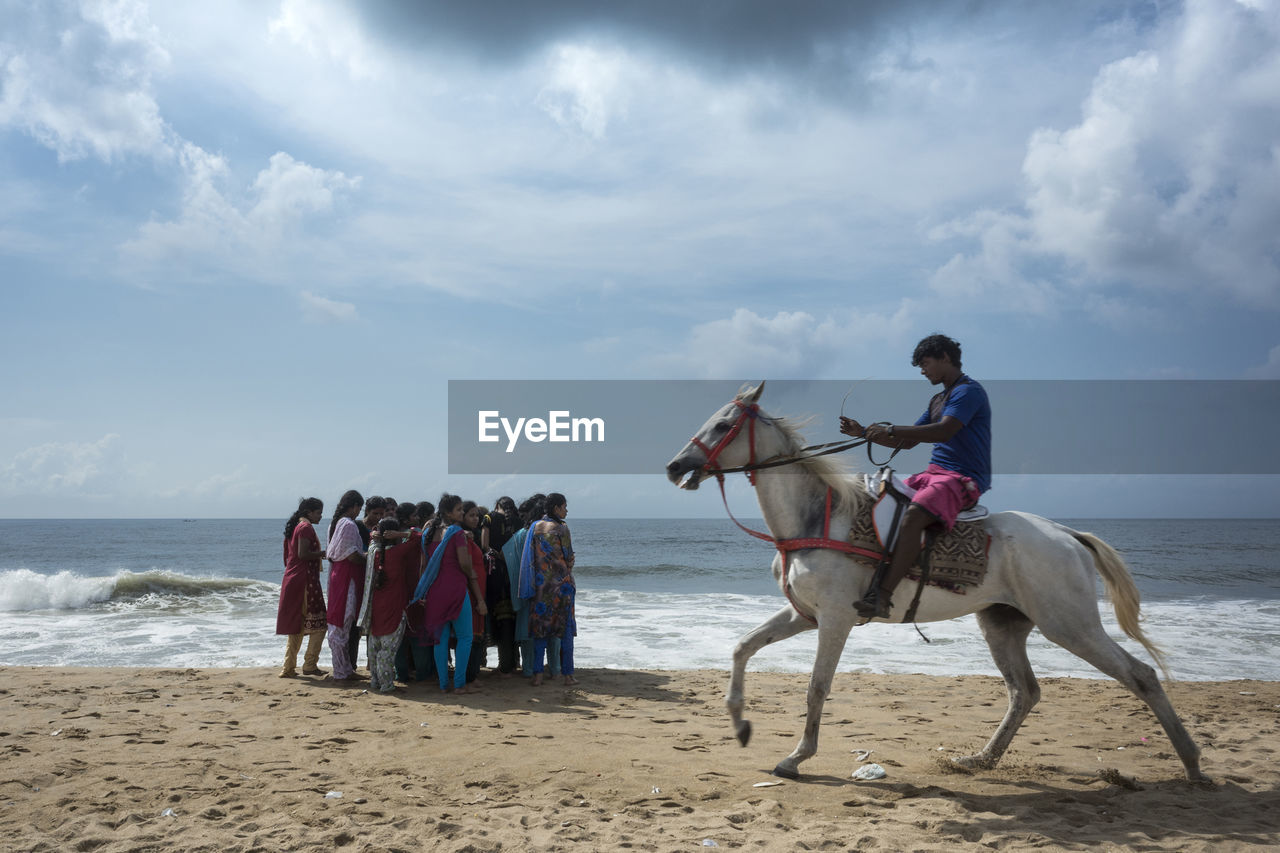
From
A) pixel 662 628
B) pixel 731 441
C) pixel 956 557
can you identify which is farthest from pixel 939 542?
pixel 662 628

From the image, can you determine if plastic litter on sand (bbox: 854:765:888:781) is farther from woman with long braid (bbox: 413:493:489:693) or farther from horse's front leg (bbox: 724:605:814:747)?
woman with long braid (bbox: 413:493:489:693)

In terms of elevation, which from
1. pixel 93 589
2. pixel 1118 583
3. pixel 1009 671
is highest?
pixel 1118 583

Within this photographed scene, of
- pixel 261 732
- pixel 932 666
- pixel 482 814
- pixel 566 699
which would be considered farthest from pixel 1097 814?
pixel 932 666

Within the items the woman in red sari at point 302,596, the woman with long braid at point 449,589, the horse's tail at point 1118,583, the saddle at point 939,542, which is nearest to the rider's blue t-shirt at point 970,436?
the saddle at point 939,542

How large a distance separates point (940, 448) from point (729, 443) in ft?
4.96

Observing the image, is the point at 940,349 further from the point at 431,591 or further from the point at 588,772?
the point at 431,591

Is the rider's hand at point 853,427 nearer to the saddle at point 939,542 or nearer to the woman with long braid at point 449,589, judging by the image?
the saddle at point 939,542

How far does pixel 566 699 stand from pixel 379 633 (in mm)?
2159

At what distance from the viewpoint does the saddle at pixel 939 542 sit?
502 cm

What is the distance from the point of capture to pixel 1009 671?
5574 millimetres

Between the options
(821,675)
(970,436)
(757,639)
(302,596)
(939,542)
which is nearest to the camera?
(939,542)

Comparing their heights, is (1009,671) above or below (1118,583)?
below

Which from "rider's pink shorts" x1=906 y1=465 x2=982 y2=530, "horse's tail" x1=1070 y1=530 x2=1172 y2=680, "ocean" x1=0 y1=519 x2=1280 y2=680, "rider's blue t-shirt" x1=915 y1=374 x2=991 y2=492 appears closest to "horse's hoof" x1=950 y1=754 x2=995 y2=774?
"horse's tail" x1=1070 y1=530 x2=1172 y2=680

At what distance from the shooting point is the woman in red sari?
9172 mm
